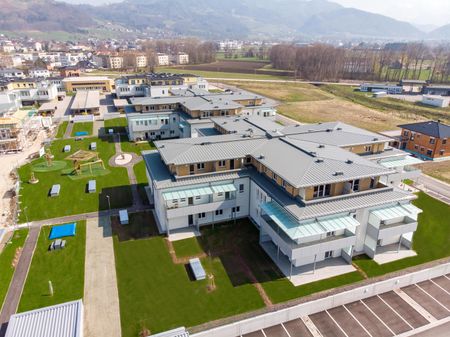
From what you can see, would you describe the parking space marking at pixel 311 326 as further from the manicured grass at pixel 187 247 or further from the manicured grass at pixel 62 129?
the manicured grass at pixel 62 129

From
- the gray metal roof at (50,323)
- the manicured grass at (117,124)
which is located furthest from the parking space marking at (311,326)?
the manicured grass at (117,124)

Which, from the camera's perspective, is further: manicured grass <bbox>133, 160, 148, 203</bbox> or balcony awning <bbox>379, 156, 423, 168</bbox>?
manicured grass <bbox>133, 160, 148, 203</bbox>

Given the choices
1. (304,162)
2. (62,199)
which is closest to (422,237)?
(304,162)

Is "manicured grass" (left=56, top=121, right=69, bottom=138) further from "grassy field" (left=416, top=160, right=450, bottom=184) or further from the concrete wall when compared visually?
"grassy field" (left=416, top=160, right=450, bottom=184)

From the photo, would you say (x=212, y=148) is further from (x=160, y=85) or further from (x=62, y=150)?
(x=160, y=85)

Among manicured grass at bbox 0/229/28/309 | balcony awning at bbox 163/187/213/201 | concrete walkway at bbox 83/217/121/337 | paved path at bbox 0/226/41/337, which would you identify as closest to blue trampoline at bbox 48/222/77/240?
concrete walkway at bbox 83/217/121/337

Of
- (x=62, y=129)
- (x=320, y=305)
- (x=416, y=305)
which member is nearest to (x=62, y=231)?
Answer: (x=320, y=305)
